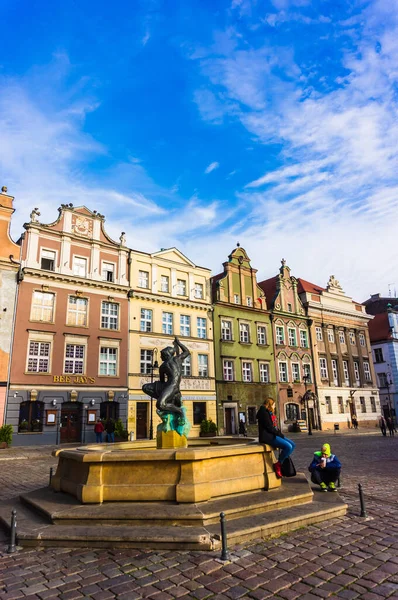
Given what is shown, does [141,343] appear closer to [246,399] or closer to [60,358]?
[60,358]

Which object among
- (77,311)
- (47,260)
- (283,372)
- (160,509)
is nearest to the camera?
(160,509)

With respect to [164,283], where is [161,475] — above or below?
below

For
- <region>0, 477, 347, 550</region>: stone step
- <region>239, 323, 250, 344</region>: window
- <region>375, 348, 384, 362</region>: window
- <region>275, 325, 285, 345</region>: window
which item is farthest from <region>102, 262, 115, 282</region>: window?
<region>375, 348, 384, 362</region>: window

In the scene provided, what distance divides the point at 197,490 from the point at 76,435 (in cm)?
2276

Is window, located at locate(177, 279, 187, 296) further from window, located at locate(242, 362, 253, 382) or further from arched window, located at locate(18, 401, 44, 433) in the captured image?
arched window, located at locate(18, 401, 44, 433)

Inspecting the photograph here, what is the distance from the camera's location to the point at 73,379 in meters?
27.5

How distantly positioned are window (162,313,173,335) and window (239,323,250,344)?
23.8 ft

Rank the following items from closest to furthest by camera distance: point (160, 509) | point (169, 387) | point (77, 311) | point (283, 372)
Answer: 1. point (160, 509)
2. point (169, 387)
3. point (77, 311)
4. point (283, 372)

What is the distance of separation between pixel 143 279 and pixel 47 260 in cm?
758

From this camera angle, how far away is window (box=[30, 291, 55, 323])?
88.6 feet

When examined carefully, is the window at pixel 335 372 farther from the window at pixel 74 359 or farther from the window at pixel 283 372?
the window at pixel 74 359

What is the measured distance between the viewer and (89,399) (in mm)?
27812

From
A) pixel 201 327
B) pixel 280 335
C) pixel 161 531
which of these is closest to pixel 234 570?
pixel 161 531

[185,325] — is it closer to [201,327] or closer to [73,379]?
[201,327]
